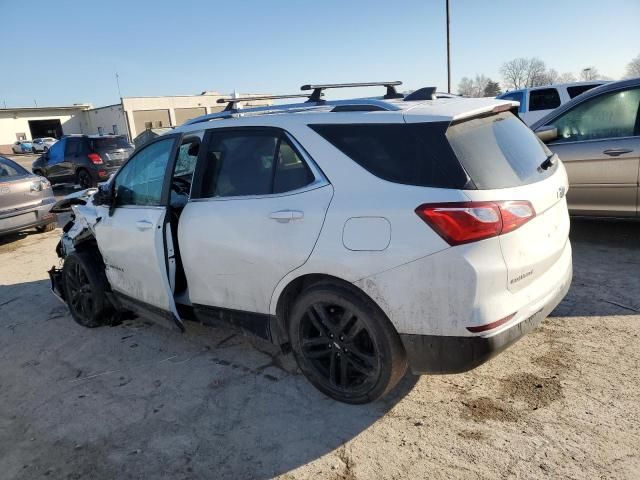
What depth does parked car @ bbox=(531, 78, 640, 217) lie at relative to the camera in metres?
5.09

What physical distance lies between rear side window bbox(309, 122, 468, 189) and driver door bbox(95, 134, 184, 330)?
1.55 meters

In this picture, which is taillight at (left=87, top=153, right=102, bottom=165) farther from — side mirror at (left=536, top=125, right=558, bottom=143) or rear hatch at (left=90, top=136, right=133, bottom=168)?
side mirror at (left=536, top=125, right=558, bottom=143)

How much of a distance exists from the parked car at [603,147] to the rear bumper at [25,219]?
7.59 m

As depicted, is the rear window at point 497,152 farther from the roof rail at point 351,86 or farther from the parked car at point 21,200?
the parked car at point 21,200

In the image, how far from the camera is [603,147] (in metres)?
5.23

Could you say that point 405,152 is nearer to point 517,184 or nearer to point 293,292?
Answer: point 517,184

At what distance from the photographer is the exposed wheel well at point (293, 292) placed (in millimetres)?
2727

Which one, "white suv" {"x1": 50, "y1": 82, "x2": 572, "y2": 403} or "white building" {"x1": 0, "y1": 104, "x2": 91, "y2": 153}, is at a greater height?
"white building" {"x1": 0, "y1": 104, "x2": 91, "y2": 153}

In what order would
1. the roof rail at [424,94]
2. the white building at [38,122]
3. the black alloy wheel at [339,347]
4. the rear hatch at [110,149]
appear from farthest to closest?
the white building at [38,122] → the rear hatch at [110,149] → the roof rail at [424,94] → the black alloy wheel at [339,347]

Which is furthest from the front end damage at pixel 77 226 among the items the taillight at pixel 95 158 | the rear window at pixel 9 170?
the taillight at pixel 95 158

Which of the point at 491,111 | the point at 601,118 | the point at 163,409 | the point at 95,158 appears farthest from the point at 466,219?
the point at 95,158

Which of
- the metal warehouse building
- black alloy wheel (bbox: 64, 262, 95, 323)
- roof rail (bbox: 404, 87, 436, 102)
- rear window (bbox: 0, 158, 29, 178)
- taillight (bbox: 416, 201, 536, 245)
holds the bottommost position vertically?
black alloy wheel (bbox: 64, 262, 95, 323)

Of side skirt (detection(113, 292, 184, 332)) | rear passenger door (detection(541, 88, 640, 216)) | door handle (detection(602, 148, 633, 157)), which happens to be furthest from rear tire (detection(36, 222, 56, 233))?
door handle (detection(602, 148, 633, 157))

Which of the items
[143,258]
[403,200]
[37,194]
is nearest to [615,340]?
[403,200]
